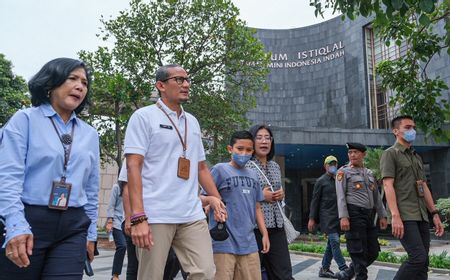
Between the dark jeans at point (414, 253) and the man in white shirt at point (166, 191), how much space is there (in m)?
2.09

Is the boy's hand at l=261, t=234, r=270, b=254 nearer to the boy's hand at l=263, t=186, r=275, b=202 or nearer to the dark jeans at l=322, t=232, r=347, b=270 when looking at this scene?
the boy's hand at l=263, t=186, r=275, b=202

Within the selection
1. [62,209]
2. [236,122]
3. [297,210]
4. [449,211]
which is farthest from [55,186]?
[297,210]

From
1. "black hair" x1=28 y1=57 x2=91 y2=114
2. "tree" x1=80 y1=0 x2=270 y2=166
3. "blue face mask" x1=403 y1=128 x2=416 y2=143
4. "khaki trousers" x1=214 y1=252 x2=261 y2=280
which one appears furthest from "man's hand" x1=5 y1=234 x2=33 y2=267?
"tree" x1=80 y1=0 x2=270 y2=166

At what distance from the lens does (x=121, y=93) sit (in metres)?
15.3

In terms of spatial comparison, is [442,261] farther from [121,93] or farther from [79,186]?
[121,93]

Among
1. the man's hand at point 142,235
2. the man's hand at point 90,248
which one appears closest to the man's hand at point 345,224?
the man's hand at point 142,235

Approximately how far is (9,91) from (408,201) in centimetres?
2812

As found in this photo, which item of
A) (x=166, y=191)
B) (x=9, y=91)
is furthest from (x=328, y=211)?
(x=9, y=91)

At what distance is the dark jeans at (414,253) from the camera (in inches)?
162

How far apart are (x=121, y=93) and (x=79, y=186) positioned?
13250 mm

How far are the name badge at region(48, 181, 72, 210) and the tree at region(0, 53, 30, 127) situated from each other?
1011 inches

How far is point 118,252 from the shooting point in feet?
21.9

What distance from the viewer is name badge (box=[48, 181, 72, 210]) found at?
7.55 ft

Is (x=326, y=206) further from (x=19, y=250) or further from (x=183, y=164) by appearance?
(x=19, y=250)
